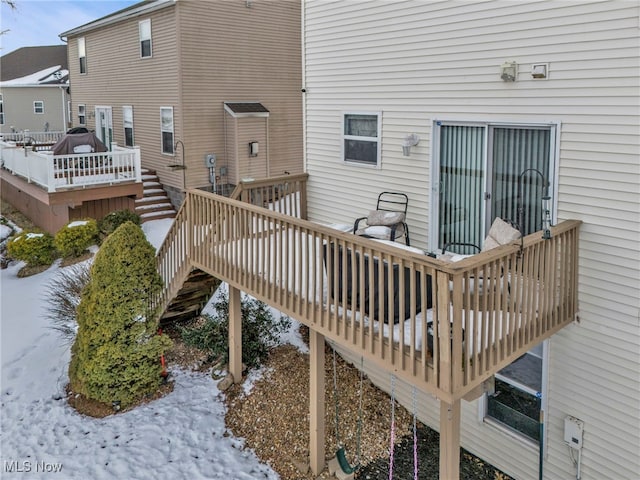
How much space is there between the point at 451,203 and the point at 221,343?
4.11 meters

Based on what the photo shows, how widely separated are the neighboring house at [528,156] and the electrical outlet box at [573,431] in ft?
0.09

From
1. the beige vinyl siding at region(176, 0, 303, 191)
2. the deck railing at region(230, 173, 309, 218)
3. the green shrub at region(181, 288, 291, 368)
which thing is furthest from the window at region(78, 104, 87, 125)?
the green shrub at region(181, 288, 291, 368)

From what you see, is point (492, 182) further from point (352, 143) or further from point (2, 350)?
point (2, 350)

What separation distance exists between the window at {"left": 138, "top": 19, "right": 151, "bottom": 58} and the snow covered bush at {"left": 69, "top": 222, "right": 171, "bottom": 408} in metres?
Answer: 10.4

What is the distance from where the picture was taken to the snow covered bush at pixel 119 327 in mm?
7258

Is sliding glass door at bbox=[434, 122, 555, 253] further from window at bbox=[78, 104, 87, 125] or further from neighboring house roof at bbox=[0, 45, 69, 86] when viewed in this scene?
neighboring house roof at bbox=[0, 45, 69, 86]

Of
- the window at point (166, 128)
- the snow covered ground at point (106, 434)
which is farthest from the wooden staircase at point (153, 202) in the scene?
the snow covered ground at point (106, 434)

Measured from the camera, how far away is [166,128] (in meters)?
15.8

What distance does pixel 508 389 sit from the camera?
621cm

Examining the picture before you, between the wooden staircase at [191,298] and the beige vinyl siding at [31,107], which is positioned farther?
the beige vinyl siding at [31,107]

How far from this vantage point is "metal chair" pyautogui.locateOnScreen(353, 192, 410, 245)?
272 inches

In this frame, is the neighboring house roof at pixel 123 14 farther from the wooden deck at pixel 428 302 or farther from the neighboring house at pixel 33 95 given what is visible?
the wooden deck at pixel 428 302

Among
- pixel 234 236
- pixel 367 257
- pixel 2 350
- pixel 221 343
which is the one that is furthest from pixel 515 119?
pixel 2 350

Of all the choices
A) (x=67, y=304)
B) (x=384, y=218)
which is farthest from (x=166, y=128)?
(x=384, y=218)
